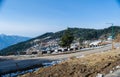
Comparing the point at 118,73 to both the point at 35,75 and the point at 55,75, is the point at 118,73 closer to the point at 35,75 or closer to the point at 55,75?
the point at 55,75

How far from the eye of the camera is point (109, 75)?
46.9 feet

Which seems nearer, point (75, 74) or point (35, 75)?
point (75, 74)

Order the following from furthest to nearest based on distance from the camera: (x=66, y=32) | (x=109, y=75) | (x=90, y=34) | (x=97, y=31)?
1. (x=97, y=31)
2. (x=90, y=34)
3. (x=66, y=32)
4. (x=109, y=75)

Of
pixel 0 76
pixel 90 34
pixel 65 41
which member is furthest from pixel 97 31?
pixel 0 76

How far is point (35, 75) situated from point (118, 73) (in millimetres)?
4676

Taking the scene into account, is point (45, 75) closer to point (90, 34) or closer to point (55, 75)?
point (55, 75)

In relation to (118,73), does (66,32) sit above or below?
above

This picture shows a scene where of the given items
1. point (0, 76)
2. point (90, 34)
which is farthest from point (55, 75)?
point (90, 34)

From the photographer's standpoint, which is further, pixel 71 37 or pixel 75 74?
pixel 71 37

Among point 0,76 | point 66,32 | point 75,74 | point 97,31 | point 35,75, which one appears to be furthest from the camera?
point 97,31

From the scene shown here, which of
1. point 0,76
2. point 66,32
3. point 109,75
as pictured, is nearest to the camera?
point 109,75

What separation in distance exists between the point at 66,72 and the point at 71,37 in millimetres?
59256

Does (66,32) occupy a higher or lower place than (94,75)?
higher

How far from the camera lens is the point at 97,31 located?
631ft
